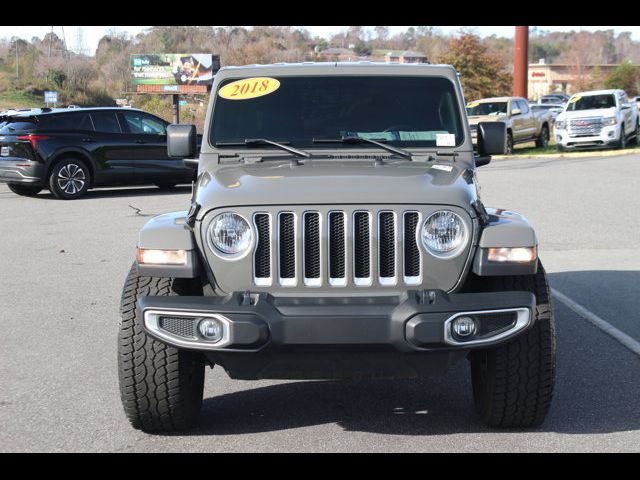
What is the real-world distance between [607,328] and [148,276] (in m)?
3.82

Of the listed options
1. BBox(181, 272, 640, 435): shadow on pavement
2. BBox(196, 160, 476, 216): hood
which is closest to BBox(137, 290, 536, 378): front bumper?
BBox(196, 160, 476, 216): hood

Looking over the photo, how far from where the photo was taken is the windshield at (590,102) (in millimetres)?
30656

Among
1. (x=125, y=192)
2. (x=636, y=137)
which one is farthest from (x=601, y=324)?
(x=636, y=137)

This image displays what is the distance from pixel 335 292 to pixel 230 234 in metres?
0.58

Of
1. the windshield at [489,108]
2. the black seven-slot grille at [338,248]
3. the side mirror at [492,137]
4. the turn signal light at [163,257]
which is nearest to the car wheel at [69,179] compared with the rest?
the side mirror at [492,137]

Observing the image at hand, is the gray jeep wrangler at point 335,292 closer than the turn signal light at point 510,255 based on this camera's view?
Yes

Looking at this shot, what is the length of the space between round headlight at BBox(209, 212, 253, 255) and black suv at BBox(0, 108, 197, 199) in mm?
13621

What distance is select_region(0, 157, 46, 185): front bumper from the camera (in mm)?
17625

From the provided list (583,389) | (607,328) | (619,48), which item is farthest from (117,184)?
(619,48)

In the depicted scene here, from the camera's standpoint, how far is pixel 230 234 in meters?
4.75

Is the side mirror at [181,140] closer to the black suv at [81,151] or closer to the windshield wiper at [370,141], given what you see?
the windshield wiper at [370,141]

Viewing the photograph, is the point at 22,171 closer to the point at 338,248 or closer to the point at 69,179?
the point at 69,179

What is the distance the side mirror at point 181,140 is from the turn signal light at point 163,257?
63.7 inches

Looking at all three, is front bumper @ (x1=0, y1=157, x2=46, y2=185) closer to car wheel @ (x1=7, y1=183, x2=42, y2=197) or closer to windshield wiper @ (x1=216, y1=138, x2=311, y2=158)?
car wheel @ (x1=7, y1=183, x2=42, y2=197)
